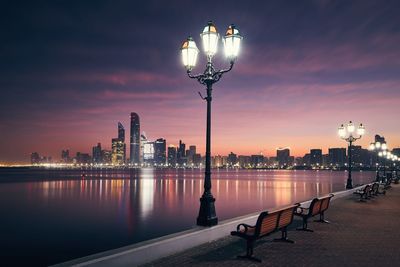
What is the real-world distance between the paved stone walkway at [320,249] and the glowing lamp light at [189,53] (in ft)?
17.3

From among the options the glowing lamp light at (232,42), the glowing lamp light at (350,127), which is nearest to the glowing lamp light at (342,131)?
the glowing lamp light at (350,127)

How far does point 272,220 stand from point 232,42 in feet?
16.4

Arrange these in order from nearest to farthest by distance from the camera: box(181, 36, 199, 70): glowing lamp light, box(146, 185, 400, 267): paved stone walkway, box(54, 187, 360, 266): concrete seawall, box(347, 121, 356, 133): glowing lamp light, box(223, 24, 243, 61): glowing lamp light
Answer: box(54, 187, 360, 266): concrete seawall
box(146, 185, 400, 267): paved stone walkway
box(223, 24, 243, 61): glowing lamp light
box(181, 36, 199, 70): glowing lamp light
box(347, 121, 356, 133): glowing lamp light

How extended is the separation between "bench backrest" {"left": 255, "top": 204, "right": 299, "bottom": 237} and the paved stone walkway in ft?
1.97

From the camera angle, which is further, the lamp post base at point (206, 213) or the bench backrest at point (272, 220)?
the lamp post base at point (206, 213)

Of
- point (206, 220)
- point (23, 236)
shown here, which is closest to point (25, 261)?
point (23, 236)

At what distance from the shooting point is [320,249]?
1003 centimetres

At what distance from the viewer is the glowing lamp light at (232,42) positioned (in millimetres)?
10742

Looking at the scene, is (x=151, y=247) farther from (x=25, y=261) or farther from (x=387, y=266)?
(x=25, y=261)

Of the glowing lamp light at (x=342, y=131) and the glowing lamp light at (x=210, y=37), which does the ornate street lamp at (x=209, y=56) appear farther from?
the glowing lamp light at (x=342, y=131)

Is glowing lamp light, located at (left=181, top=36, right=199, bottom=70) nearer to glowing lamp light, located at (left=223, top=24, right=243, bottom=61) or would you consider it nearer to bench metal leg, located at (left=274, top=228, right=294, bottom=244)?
glowing lamp light, located at (left=223, top=24, right=243, bottom=61)

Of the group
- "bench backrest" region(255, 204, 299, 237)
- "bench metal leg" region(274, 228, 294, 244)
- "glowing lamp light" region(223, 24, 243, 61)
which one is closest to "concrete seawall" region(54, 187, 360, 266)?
"bench metal leg" region(274, 228, 294, 244)

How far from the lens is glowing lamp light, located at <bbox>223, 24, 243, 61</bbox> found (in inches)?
423

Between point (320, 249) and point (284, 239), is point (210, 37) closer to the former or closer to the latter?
point (284, 239)
